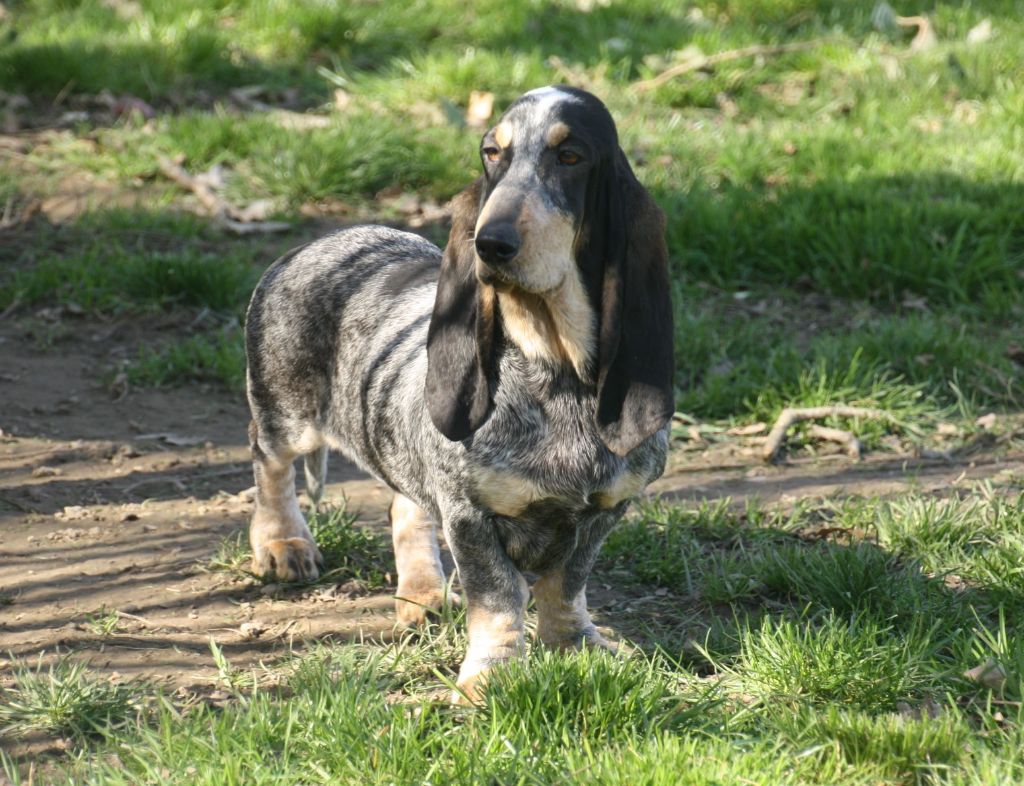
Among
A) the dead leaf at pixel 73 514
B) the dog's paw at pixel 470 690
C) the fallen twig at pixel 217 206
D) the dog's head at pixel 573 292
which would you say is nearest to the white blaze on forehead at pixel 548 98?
the dog's head at pixel 573 292

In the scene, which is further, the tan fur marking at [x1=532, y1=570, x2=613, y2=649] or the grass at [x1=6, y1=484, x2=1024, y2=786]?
the tan fur marking at [x1=532, y1=570, x2=613, y2=649]

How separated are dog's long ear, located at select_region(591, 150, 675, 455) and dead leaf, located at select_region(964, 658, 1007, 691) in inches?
41.1

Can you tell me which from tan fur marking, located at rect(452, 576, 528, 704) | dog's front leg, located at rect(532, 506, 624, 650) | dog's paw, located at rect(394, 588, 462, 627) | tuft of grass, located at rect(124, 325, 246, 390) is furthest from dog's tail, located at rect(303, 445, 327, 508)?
tuft of grass, located at rect(124, 325, 246, 390)

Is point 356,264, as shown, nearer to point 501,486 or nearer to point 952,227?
point 501,486

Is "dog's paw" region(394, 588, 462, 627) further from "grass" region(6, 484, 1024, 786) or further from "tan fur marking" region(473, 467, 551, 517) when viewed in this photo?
"tan fur marking" region(473, 467, 551, 517)

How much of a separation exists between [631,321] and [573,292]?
0.56ft

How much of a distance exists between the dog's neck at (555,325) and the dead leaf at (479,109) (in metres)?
4.83

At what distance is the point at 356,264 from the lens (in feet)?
15.3

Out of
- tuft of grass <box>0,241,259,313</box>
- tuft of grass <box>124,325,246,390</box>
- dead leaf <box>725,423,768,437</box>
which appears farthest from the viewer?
tuft of grass <box>0,241,259,313</box>

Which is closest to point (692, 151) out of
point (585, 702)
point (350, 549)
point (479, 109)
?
point (479, 109)

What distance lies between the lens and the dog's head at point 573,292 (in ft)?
11.3

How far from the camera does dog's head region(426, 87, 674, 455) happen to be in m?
3.45

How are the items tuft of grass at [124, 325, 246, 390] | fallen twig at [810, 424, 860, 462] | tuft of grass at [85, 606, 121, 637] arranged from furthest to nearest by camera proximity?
tuft of grass at [124, 325, 246, 390]
fallen twig at [810, 424, 860, 462]
tuft of grass at [85, 606, 121, 637]

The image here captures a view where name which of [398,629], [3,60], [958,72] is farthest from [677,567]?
[3,60]
